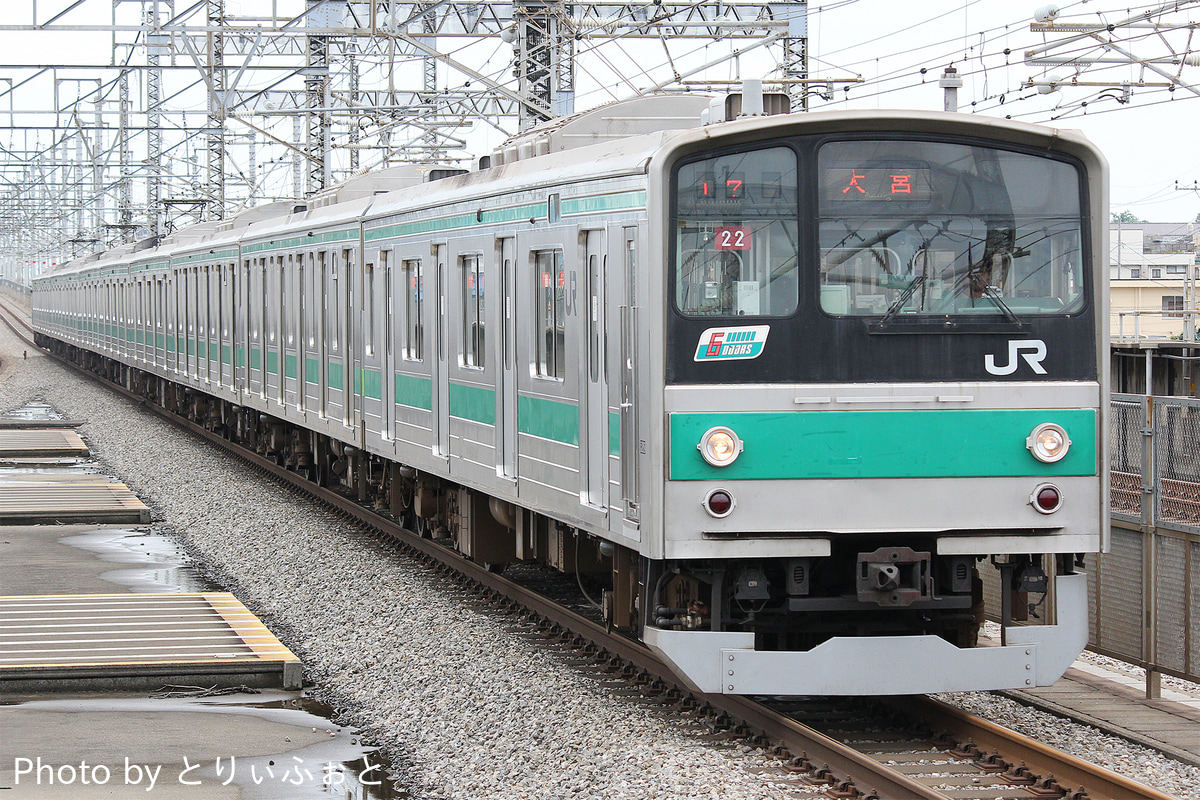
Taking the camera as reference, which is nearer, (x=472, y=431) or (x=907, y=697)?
(x=907, y=697)

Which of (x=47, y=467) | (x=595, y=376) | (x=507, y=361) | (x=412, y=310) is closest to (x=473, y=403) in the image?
(x=507, y=361)

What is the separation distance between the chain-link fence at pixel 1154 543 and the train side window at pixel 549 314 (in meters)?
2.90

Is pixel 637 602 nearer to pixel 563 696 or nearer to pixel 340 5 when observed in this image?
pixel 563 696

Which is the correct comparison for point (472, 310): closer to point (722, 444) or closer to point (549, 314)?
point (549, 314)

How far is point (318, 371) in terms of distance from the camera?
15.9 metres

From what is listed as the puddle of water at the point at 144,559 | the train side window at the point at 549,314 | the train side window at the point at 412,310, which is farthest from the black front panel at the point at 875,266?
the puddle of water at the point at 144,559

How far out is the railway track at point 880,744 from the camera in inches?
243

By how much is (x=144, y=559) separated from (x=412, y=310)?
3.29 meters

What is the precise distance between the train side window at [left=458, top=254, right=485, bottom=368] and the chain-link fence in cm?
390

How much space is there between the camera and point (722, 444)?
270 inches

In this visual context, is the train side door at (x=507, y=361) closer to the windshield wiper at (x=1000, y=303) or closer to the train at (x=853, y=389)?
the train at (x=853, y=389)

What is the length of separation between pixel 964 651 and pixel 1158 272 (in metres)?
54.6

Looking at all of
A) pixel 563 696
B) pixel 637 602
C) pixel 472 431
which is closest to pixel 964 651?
pixel 637 602

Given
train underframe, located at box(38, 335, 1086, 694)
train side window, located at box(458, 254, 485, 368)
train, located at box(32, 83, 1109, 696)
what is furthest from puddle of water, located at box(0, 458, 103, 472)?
train, located at box(32, 83, 1109, 696)
